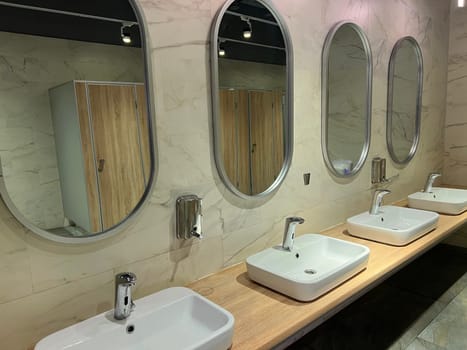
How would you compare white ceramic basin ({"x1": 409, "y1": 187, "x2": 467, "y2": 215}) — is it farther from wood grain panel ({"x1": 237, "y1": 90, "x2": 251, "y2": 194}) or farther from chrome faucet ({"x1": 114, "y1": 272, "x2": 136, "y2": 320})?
chrome faucet ({"x1": 114, "y1": 272, "x2": 136, "y2": 320})

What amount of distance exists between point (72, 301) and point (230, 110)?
100 centimetres

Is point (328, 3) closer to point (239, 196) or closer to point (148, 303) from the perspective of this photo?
point (239, 196)

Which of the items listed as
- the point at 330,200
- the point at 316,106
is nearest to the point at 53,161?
the point at 316,106

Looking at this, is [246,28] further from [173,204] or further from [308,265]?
[308,265]

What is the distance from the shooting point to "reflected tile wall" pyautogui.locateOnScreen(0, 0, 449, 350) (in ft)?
3.55

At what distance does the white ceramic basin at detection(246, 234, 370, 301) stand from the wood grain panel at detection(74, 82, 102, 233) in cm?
67

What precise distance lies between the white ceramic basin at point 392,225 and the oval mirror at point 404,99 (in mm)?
539

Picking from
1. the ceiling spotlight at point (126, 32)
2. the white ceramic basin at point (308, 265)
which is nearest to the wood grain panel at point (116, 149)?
the ceiling spotlight at point (126, 32)

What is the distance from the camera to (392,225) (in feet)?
7.27

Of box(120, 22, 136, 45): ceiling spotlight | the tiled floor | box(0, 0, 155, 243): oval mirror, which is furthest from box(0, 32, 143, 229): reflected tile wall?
the tiled floor

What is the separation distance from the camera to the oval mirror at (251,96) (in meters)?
1.49

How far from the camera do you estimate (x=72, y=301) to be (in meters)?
1.16

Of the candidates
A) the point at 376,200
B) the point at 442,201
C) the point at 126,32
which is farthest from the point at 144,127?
the point at 442,201

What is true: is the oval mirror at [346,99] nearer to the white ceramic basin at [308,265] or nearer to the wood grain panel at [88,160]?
the white ceramic basin at [308,265]
